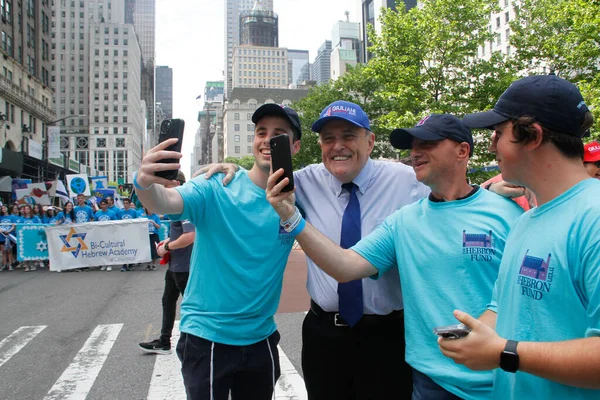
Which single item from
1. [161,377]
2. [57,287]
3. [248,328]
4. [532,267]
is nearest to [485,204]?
[532,267]

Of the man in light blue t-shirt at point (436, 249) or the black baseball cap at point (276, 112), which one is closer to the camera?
the man in light blue t-shirt at point (436, 249)

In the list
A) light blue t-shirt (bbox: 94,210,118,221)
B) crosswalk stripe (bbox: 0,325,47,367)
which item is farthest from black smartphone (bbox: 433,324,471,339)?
light blue t-shirt (bbox: 94,210,118,221)

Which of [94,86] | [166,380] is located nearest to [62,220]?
[166,380]

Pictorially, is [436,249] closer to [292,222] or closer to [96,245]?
[292,222]

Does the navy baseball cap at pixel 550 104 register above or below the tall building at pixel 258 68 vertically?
below

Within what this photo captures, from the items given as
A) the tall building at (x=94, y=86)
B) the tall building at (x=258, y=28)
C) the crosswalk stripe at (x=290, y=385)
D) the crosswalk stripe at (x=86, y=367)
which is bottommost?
the crosswalk stripe at (x=290, y=385)

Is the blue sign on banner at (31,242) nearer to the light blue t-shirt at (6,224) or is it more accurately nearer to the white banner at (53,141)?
the light blue t-shirt at (6,224)

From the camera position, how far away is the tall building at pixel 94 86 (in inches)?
5364

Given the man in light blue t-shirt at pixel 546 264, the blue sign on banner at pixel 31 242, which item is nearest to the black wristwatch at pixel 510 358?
the man in light blue t-shirt at pixel 546 264

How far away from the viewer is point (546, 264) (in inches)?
58.1

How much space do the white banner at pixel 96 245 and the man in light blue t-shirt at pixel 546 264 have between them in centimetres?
1453

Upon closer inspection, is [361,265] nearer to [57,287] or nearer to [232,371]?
[232,371]

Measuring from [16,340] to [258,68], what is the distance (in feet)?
624

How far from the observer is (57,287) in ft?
37.9
